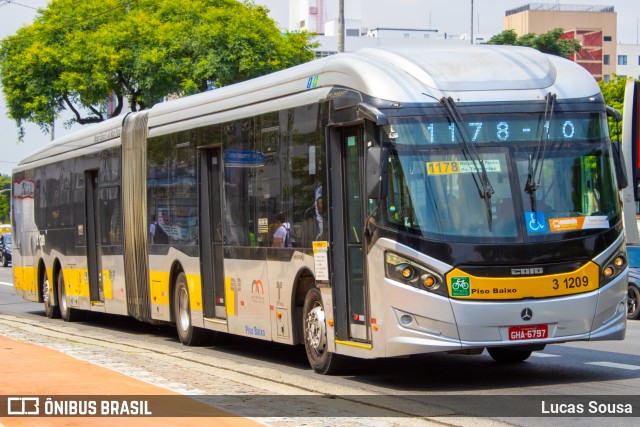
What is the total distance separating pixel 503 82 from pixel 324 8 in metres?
134

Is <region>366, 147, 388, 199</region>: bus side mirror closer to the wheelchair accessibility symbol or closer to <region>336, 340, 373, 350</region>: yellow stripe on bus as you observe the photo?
the wheelchair accessibility symbol

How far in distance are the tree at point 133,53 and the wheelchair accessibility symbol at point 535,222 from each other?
123 ft

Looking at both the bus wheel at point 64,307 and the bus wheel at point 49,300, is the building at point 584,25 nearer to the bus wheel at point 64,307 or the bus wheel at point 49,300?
the bus wheel at point 49,300

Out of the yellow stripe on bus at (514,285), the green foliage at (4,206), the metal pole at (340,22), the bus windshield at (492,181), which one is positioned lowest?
the green foliage at (4,206)

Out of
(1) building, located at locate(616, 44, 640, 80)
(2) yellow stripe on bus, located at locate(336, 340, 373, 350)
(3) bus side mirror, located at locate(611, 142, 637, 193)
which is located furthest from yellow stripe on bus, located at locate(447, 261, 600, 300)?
(1) building, located at locate(616, 44, 640, 80)

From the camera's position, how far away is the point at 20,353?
49.9 ft

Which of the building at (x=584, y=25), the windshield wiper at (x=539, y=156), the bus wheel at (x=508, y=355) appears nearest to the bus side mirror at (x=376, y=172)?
the windshield wiper at (x=539, y=156)

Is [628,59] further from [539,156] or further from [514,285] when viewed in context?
[514,285]

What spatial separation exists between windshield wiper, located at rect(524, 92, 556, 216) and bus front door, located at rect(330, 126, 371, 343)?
66.8 inches

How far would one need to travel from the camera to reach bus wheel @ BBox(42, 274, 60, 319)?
2497 centimetres

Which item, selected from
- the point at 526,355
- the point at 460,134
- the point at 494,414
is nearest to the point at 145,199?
the point at 526,355

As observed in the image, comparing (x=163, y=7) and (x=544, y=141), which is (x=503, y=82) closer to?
(x=544, y=141)

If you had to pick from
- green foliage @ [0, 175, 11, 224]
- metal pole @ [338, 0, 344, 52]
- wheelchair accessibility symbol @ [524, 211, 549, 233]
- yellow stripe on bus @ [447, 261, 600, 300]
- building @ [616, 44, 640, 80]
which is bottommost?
green foliage @ [0, 175, 11, 224]

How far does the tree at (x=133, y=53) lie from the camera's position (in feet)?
161
